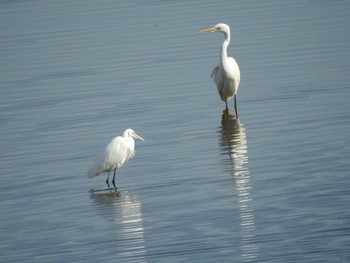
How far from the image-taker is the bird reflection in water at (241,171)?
9.55m

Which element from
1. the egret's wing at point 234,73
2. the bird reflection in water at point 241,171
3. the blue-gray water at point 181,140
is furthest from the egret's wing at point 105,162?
the egret's wing at point 234,73

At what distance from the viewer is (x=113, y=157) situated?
12539 millimetres

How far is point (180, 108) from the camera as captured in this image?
16359 millimetres

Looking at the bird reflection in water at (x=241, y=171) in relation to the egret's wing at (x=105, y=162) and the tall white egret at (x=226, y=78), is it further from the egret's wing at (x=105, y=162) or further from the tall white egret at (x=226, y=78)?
the egret's wing at (x=105, y=162)

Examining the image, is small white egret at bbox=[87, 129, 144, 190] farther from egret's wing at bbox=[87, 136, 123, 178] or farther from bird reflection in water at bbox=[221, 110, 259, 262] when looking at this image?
bird reflection in water at bbox=[221, 110, 259, 262]

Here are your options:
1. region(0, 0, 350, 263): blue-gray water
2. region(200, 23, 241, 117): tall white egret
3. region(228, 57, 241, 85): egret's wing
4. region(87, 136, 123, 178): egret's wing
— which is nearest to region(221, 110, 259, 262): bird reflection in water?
region(0, 0, 350, 263): blue-gray water

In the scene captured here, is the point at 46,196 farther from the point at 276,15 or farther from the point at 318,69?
the point at 276,15

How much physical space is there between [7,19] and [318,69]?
14.1 metres

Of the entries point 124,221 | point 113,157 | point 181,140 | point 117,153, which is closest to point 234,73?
point 181,140

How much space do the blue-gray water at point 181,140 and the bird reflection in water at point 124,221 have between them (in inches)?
1.0

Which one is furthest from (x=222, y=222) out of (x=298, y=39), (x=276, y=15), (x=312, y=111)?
(x=276, y=15)

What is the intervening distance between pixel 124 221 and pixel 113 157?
1782 mm

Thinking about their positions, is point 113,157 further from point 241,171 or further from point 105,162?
point 241,171

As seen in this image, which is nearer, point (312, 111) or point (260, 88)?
point (312, 111)
